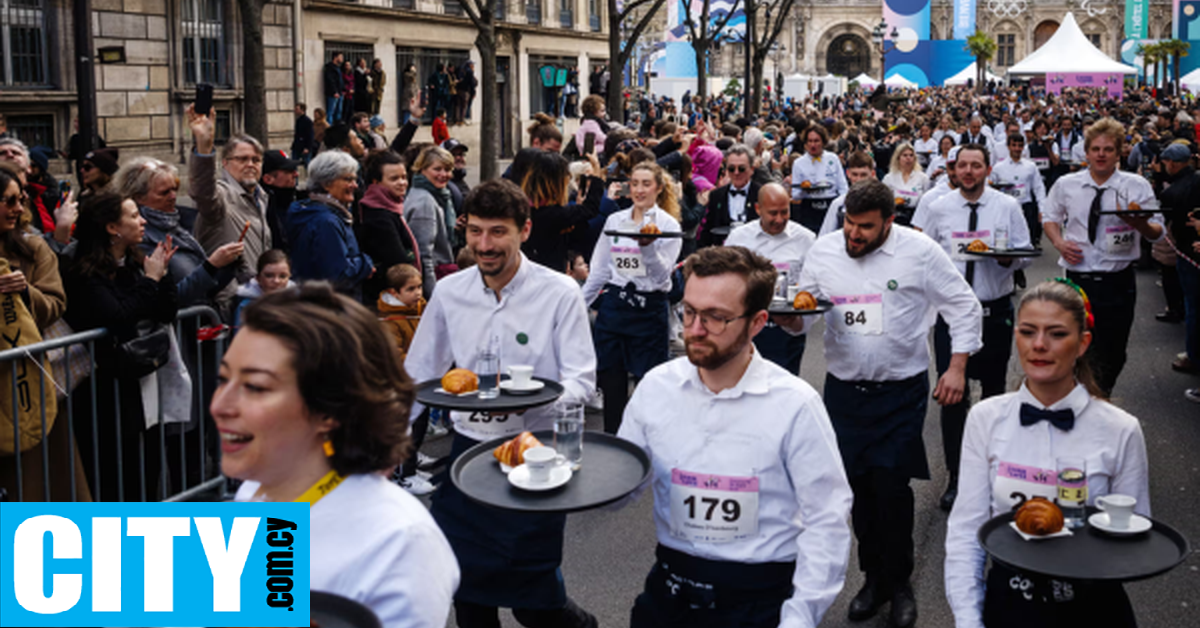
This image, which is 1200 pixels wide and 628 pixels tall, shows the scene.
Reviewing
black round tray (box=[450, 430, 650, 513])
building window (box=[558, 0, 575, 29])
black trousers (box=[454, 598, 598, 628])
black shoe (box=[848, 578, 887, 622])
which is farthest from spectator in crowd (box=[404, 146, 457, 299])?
building window (box=[558, 0, 575, 29])

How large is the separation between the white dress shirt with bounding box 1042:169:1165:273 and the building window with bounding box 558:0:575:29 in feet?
102

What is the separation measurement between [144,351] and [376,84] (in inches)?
852

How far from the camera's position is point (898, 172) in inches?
507

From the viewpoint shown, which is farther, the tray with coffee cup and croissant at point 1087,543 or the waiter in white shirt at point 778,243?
the waiter in white shirt at point 778,243

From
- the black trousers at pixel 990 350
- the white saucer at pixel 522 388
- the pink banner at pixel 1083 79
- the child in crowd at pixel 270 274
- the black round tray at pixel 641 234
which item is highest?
the pink banner at pixel 1083 79

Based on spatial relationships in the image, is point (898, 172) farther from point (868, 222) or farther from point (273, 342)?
point (273, 342)

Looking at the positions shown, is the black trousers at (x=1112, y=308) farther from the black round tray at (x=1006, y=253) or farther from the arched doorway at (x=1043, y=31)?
the arched doorway at (x=1043, y=31)

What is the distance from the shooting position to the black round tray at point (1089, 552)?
117 inches

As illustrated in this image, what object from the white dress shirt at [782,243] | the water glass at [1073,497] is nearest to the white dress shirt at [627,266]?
the white dress shirt at [782,243]

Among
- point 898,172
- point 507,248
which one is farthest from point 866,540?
point 898,172

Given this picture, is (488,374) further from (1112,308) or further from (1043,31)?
(1043,31)

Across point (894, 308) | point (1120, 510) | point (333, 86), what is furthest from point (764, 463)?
point (333, 86)

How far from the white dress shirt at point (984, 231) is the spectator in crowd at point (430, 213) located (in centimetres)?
333

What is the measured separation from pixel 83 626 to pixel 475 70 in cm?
3221
